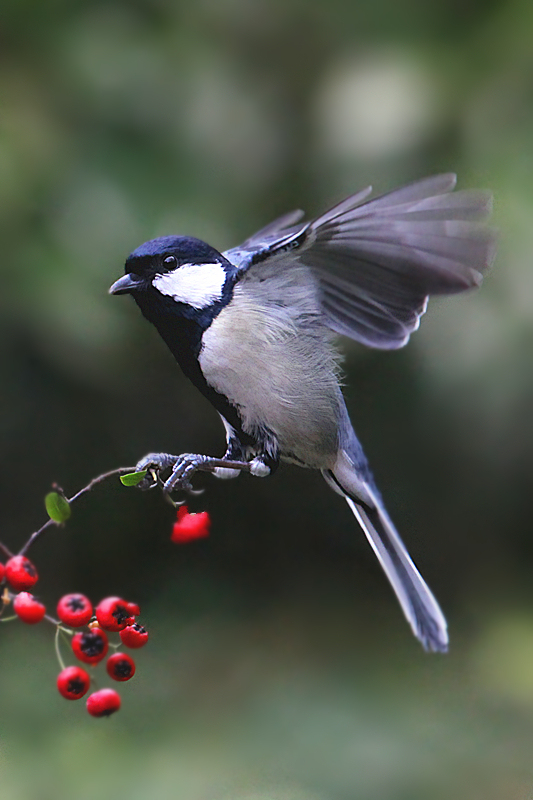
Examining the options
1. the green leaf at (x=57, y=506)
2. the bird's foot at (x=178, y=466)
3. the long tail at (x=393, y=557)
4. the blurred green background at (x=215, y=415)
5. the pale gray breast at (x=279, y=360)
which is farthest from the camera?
the blurred green background at (x=215, y=415)

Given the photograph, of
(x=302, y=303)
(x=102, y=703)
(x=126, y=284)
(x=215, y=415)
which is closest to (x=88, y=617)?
(x=102, y=703)

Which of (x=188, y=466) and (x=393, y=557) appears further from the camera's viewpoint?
(x=393, y=557)

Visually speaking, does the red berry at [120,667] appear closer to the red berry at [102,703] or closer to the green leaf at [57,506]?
the red berry at [102,703]

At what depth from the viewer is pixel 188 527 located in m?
1.22

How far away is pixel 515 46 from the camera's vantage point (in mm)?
2879

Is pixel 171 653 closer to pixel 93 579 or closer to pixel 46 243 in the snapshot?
pixel 93 579

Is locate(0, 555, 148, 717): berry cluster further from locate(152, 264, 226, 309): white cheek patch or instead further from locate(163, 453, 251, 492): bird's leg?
locate(152, 264, 226, 309): white cheek patch

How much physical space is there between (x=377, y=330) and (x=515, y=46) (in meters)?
1.85

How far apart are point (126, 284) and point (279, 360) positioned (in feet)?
0.95

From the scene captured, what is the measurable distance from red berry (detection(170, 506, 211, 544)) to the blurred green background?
1334 millimetres

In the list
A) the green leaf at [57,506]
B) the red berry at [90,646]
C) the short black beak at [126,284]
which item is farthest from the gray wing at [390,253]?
the red berry at [90,646]

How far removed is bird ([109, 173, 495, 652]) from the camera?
4.07 ft

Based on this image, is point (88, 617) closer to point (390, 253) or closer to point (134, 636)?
point (134, 636)

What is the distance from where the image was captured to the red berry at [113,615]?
1197mm
